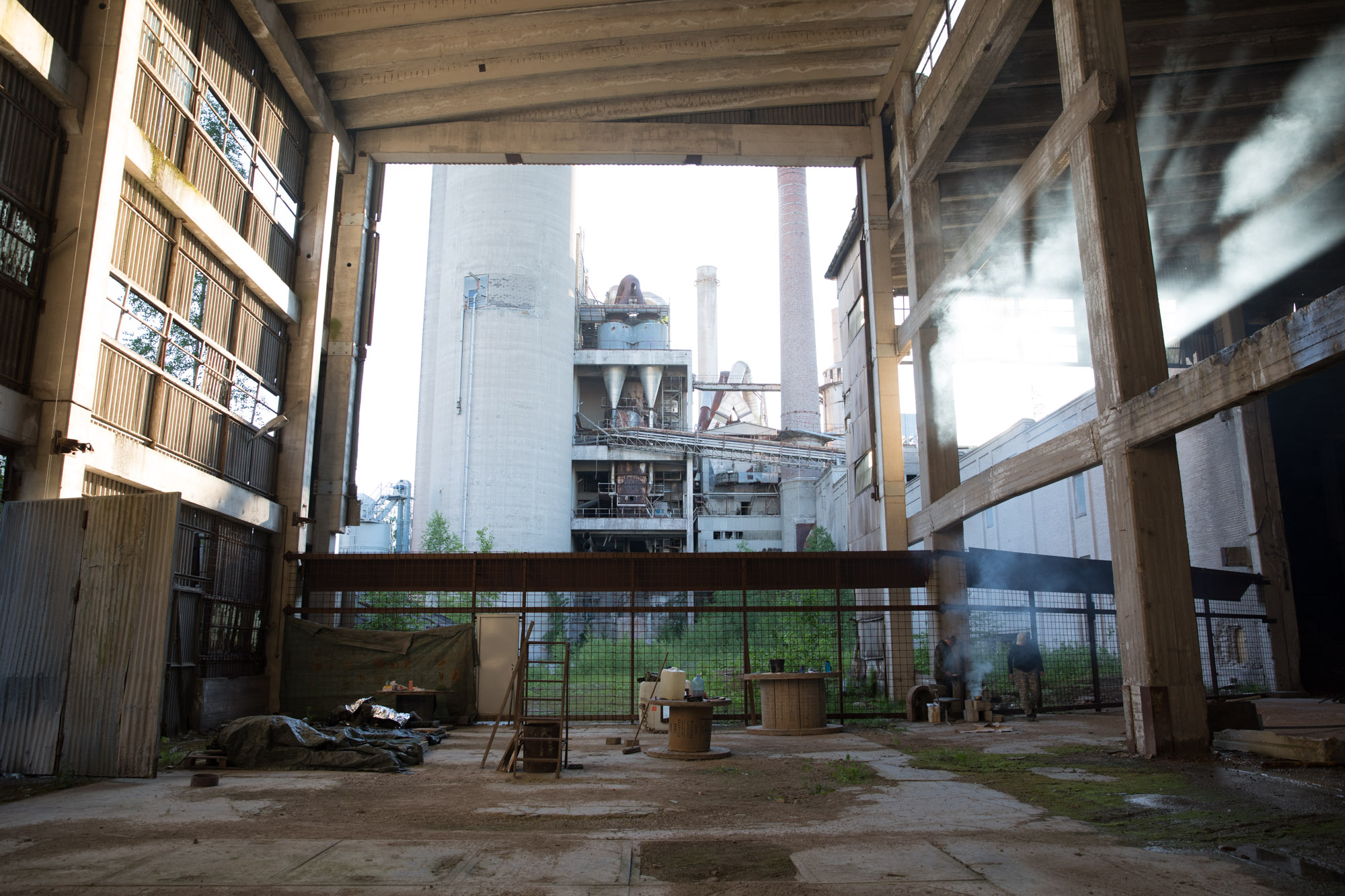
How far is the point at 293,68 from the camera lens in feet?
59.2

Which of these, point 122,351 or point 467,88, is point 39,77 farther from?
point 467,88

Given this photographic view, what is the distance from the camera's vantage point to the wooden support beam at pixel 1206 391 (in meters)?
8.30

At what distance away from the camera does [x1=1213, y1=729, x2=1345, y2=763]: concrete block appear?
8961 mm

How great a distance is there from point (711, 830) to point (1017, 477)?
9.79 m

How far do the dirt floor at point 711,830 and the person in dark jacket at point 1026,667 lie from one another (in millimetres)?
6007

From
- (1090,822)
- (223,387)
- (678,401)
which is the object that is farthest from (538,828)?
(678,401)

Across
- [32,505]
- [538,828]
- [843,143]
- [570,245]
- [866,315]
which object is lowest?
[538,828]

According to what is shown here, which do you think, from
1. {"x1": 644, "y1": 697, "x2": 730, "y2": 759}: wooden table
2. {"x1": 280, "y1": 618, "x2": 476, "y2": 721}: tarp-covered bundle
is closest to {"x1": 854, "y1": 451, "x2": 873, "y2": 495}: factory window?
{"x1": 280, "y1": 618, "x2": 476, "y2": 721}: tarp-covered bundle

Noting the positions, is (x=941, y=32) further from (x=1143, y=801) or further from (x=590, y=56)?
(x=1143, y=801)

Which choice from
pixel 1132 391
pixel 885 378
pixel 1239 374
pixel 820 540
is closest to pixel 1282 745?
pixel 1239 374

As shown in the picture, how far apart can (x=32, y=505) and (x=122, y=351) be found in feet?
10.4

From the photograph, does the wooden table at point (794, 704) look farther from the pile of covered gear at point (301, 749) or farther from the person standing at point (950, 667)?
the pile of covered gear at point (301, 749)

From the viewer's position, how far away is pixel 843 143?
22.7m

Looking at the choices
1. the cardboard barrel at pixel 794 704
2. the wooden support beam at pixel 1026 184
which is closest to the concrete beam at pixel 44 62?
the cardboard barrel at pixel 794 704
